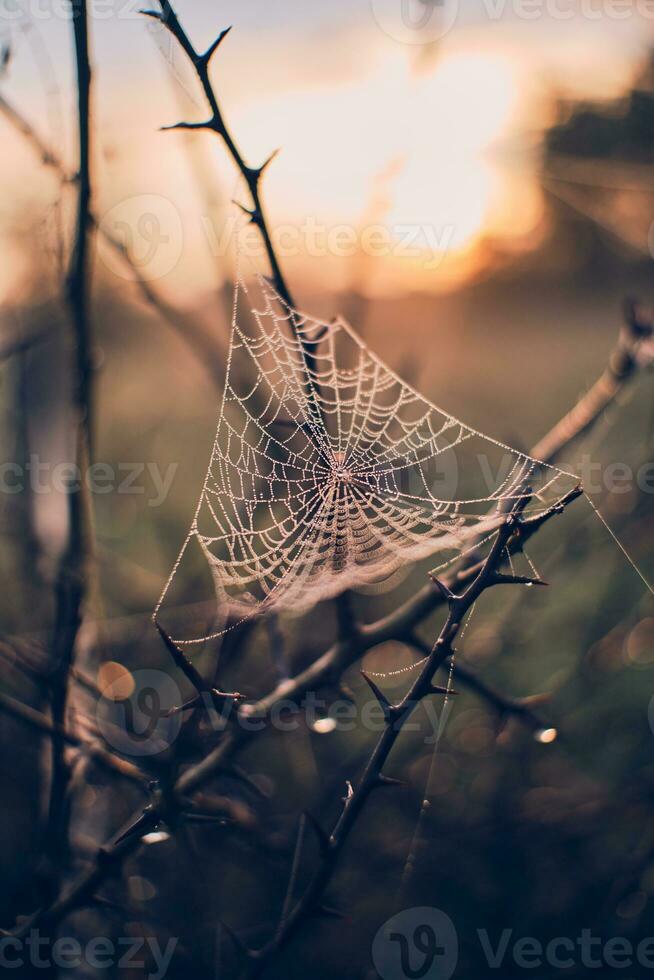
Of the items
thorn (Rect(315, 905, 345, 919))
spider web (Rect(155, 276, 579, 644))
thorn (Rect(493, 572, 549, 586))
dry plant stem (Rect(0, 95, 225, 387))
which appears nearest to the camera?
thorn (Rect(493, 572, 549, 586))

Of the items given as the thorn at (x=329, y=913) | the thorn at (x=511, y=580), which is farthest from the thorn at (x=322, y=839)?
the thorn at (x=511, y=580)

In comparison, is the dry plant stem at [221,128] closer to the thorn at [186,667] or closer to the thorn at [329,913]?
the thorn at [186,667]

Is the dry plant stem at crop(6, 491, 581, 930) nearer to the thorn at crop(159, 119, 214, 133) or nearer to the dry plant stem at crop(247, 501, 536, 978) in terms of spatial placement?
the dry plant stem at crop(247, 501, 536, 978)

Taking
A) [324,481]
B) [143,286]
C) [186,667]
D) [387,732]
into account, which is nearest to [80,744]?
[186,667]

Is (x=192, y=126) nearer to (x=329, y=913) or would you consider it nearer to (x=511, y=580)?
(x=511, y=580)

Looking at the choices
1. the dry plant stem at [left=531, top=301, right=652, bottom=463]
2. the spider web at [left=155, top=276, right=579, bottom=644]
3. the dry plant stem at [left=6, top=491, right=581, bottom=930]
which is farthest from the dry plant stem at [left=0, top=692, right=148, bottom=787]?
the dry plant stem at [left=531, top=301, right=652, bottom=463]

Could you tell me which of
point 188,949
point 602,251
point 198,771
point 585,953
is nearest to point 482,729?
point 585,953
